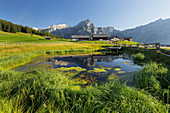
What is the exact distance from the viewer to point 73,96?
3225 mm

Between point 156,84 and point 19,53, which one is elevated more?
point 19,53

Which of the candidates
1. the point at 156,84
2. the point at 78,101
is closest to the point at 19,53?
the point at 78,101

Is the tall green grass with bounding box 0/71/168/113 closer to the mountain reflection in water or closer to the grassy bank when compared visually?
the mountain reflection in water

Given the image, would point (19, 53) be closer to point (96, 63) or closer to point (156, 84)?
point (96, 63)

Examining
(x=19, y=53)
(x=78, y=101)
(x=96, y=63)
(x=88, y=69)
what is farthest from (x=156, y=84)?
(x=19, y=53)

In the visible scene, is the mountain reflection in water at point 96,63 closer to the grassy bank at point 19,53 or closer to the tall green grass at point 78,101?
the grassy bank at point 19,53

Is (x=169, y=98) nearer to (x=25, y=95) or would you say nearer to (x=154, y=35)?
(x=25, y=95)

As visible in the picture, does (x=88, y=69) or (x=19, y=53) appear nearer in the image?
(x=88, y=69)

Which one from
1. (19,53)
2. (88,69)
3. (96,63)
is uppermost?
(19,53)

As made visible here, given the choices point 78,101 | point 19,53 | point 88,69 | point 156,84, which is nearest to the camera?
point 78,101

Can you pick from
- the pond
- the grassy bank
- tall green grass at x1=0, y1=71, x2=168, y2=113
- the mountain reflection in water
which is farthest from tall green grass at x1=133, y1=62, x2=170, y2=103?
the grassy bank

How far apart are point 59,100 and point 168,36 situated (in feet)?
832

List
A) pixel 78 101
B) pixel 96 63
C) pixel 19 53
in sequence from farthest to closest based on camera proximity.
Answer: pixel 19 53 < pixel 96 63 < pixel 78 101

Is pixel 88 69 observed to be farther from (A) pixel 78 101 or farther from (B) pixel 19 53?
(B) pixel 19 53
